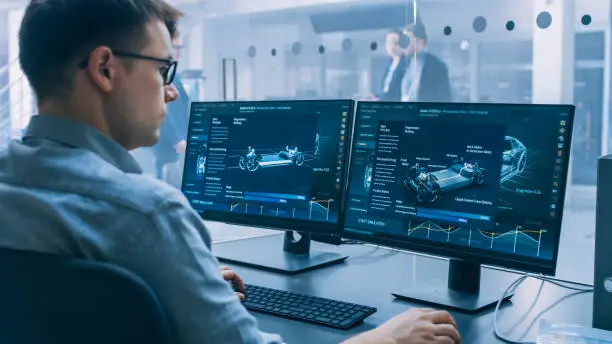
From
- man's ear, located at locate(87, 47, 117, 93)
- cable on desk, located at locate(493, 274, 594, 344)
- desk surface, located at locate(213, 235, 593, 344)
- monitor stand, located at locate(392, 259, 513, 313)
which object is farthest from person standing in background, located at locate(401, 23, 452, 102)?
man's ear, located at locate(87, 47, 117, 93)

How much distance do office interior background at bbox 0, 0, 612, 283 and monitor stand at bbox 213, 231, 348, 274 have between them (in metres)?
0.97

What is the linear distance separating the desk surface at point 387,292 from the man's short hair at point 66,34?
64 centimetres

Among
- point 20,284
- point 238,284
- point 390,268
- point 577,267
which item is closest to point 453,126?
point 390,268

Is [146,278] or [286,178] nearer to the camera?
[146,278]

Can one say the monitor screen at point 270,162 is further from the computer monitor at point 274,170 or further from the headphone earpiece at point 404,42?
the headphone earpiece at point 404,42

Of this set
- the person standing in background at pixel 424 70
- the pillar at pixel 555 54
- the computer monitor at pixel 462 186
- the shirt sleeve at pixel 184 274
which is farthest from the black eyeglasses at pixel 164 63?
the person standing in background at pixel 424 70

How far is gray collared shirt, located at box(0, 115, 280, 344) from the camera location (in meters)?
0.88

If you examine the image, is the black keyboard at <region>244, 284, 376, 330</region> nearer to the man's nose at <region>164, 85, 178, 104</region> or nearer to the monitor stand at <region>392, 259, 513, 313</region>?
the monitor stand at <region>392, 259, 513, 313</region>

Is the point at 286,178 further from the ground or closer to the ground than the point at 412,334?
further from the ground

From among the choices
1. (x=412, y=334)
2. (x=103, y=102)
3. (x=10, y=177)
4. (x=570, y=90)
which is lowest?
(x=412, y=334)

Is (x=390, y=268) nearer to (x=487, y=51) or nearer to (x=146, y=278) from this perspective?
(x=146, y=278)

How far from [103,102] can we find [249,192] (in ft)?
3.06

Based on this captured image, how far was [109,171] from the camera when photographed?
37.1 inches

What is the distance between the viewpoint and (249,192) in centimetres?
194
